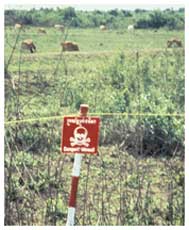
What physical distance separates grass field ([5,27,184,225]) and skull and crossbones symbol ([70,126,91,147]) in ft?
1.35

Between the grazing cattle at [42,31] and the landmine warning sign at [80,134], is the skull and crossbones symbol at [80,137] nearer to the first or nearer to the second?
the landmine warning sign at [80,134]

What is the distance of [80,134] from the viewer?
285 centimetres

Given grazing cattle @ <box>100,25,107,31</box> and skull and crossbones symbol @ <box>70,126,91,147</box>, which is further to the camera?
grazing cattle @ <box>100,25,107,31</box>

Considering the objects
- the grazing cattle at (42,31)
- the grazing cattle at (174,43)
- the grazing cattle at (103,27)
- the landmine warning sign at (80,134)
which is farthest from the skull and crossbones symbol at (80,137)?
the grazing cattle at (103,27)

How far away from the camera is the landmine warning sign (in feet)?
9.32

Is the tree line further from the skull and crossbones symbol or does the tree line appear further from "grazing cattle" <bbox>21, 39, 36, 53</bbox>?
the skull and crossbones symbol

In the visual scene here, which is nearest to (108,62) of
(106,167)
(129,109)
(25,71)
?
(25,71)

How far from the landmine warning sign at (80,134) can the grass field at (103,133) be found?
0.40 metres

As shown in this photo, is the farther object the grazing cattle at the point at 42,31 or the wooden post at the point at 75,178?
the grazing cattle at the point at 42,31

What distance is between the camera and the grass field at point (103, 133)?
356 cm

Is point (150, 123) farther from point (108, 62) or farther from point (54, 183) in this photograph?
point (108, 62)

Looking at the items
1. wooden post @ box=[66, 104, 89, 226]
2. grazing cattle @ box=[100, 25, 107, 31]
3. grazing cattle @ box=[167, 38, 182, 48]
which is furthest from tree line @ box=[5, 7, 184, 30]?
wooden post @ box=[66, 104, 89, 226]

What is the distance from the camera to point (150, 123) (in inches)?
180

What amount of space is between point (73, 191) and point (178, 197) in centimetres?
105
